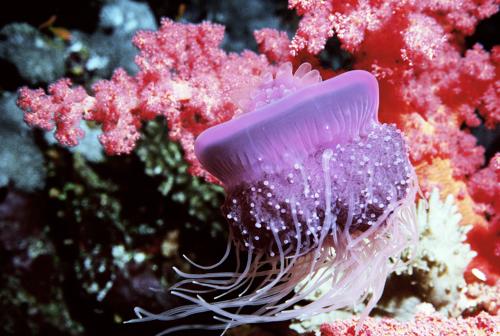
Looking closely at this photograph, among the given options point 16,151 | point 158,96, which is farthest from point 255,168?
point 16,151

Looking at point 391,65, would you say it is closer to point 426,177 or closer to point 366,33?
point 366,33

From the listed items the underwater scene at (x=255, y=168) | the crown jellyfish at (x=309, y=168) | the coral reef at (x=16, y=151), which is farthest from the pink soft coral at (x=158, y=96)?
the coral reef at (x=16, y=151)

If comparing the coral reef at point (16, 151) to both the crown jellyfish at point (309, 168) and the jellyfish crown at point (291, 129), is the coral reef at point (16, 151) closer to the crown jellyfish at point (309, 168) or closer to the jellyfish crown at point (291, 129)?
the crown jellyfish at point (309, 168)

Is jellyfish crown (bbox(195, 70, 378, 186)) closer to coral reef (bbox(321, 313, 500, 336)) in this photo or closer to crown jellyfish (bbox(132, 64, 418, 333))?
crown jellyfish (bbox(132, 64, 418, 333))

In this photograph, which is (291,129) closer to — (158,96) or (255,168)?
(255,168)

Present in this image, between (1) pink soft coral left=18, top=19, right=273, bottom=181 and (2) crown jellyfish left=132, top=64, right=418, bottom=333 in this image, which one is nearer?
(2) crown jellyfish left=132, top=64, right=418, bottom=333

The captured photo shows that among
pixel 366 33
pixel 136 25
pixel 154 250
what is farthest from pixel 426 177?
→ pixel 136 25

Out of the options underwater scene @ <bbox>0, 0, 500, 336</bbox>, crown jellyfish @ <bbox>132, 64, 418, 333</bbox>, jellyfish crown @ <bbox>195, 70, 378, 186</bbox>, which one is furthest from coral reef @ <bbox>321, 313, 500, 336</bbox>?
jellyfish crown @ <bbox>195, 70, 378, 186</bbox>

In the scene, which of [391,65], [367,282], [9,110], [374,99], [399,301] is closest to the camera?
[374,99]
